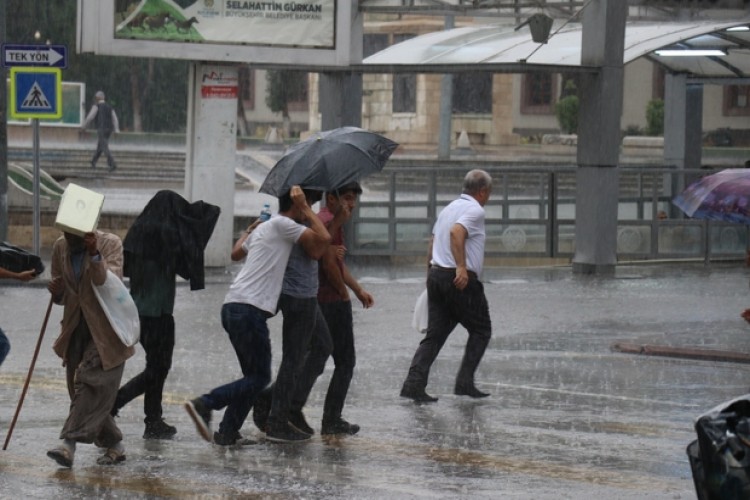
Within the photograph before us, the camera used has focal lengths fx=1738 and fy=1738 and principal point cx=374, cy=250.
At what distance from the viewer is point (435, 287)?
1235 cm

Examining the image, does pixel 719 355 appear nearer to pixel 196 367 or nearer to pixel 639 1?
pixel 196 367

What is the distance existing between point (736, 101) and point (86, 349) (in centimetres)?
5859

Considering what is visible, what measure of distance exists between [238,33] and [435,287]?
1112 centimetres

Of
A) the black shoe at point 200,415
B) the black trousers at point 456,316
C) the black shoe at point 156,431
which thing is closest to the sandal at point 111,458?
the black shoe at point 200,415

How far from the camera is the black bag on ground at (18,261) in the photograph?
977 centimetres

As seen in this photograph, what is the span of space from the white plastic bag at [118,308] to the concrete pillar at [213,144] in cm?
1364

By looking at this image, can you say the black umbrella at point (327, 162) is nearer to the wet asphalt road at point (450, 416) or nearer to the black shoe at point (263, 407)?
the black shoe at point (263, 407)

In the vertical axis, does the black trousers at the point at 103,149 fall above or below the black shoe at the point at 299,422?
above

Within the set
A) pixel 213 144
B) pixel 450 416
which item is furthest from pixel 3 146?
pixel 450 416

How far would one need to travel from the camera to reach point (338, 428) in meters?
10.5

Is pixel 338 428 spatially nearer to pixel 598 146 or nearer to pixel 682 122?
pixel 598 146

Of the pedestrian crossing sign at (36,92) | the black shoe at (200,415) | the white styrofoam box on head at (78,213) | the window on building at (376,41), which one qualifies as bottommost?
the black shoe at (200,415)

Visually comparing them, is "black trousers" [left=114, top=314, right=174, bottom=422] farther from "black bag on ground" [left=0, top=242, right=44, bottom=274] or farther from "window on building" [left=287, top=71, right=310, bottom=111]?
"window on building" [left=287, top=71, right=310, bottom=111]

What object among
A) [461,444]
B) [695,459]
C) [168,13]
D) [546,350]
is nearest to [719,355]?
[546,350]
